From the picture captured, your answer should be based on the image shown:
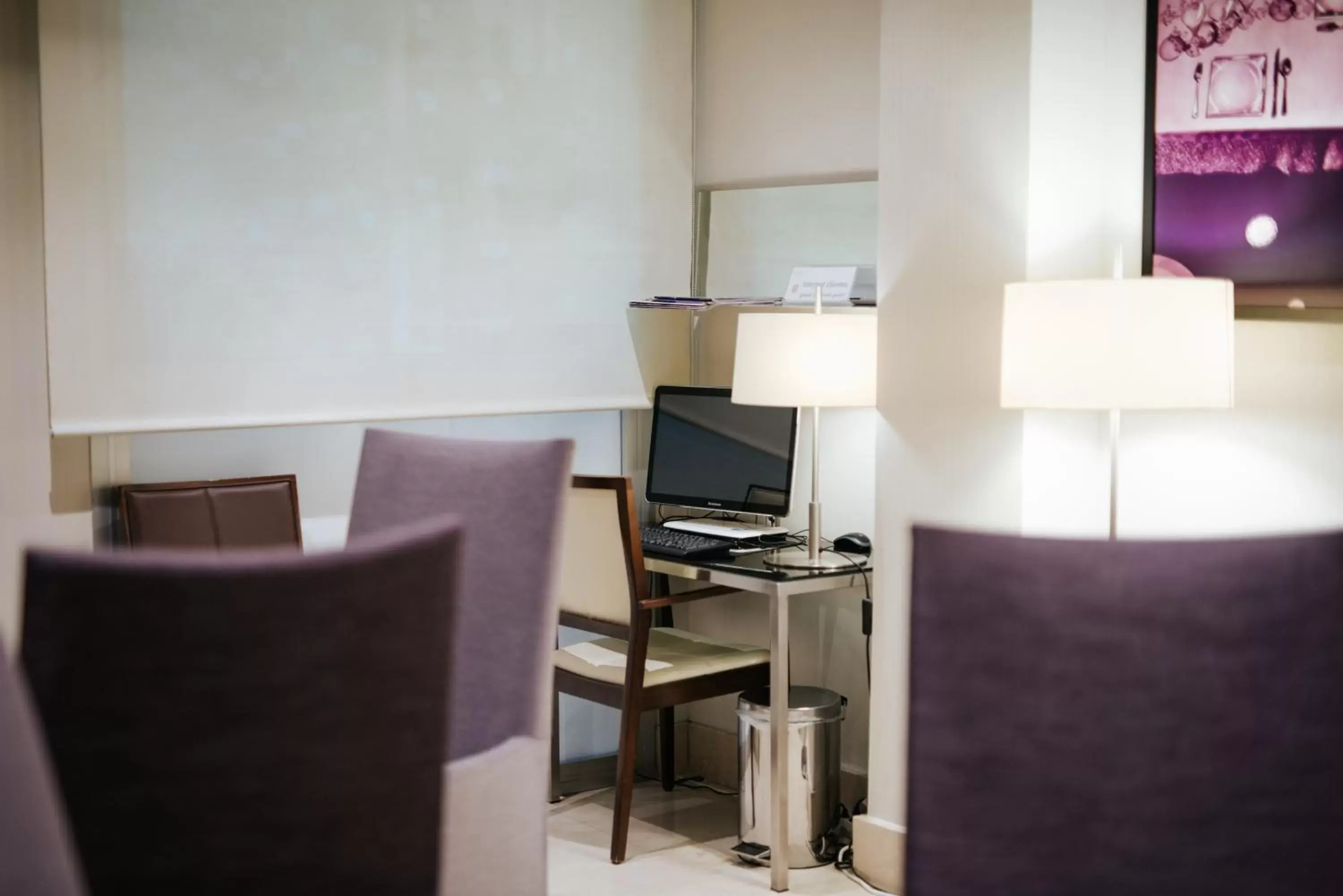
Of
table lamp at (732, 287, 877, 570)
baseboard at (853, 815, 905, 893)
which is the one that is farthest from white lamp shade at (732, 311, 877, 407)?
baseboard at (853, 815, 905, 893)

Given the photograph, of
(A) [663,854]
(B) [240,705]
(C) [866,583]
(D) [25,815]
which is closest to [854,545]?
(C) [866,583]

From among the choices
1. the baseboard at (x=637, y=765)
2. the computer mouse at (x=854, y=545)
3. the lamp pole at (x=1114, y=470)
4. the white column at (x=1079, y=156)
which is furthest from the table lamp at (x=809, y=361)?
the baseboard at (x=637, y=765)

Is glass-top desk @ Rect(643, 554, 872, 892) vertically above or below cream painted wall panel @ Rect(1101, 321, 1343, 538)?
below

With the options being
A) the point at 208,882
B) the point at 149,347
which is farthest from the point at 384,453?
the point at 208,882

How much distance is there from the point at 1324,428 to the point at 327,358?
236 centimetres

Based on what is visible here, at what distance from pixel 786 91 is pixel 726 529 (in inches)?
51.1

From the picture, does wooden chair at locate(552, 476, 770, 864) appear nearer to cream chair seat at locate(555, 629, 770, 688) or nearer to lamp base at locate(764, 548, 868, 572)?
cream chair seat at locate(555, 629, 770, 688)

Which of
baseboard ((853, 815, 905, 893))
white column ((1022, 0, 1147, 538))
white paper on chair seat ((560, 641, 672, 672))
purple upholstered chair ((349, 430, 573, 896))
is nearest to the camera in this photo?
purple upholstered chair ((349, 430, 573, 896))

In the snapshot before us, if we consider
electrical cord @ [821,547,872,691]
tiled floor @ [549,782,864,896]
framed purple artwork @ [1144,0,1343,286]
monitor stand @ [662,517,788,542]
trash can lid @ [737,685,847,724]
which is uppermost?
framed purple artwork @ [1144,0,1343,286]

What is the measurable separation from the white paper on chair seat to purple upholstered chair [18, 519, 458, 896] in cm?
213

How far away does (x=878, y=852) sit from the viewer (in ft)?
11.5

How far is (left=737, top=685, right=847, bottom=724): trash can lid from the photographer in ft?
12.0

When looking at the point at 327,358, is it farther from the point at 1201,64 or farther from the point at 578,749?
the point at 1201,64

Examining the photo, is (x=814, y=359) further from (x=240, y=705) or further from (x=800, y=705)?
(x=240, y=705)
